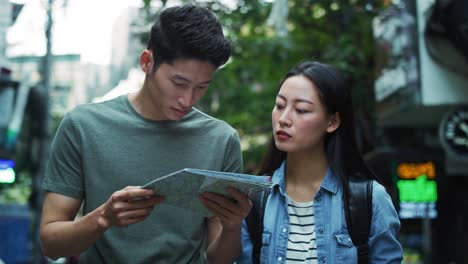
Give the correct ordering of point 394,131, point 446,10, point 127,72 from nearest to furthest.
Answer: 1. point 446,10
2. point 127,72
3. point 394,131

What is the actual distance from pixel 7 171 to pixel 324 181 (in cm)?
1090

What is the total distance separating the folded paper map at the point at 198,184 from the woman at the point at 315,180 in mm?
746

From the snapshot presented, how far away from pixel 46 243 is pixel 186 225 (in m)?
0.58

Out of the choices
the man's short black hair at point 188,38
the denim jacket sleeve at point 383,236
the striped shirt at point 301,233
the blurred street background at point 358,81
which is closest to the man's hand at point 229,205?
the striped shirt at point 301,233

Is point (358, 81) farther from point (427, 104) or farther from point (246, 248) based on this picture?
point (246, 248)

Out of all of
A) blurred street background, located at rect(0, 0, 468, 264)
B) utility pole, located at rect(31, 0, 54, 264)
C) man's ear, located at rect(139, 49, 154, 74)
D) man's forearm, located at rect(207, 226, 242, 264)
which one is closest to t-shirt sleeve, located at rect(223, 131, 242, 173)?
man's forearm, located at rect(207, 226, 242, 264)

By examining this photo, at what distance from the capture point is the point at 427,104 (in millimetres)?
14516

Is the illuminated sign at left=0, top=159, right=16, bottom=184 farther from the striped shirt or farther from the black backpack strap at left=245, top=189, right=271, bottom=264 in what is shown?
the striped shirt

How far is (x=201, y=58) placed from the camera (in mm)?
3170

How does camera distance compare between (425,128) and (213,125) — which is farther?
(425,128)

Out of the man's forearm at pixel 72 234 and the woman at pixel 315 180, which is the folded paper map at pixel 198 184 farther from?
the woman at pixel 315 180

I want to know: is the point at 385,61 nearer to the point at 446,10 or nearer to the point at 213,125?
the point at 446,10

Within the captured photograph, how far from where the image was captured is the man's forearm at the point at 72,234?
2.84 metres

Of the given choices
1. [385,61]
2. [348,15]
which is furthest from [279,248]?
[385,61]
